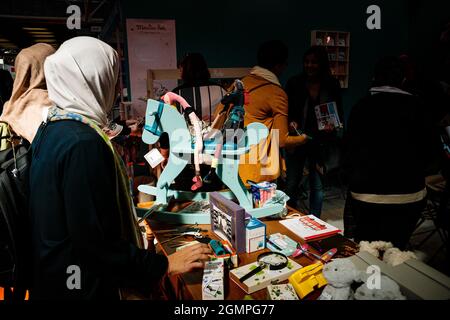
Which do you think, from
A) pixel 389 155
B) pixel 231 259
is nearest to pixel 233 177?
pixel 231 259

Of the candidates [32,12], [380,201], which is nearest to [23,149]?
[380,201]

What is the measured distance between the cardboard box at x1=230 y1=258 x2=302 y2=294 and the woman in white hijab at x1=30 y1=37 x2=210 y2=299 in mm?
288

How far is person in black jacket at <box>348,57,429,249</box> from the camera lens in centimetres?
171

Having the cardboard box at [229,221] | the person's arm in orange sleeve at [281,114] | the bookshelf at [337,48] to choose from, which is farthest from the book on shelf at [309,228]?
the bookshelf at [337,48]

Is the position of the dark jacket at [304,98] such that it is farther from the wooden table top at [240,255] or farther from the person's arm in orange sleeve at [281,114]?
the wooden table top at [240,255]

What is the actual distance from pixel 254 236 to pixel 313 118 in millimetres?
1908

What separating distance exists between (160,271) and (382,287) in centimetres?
65

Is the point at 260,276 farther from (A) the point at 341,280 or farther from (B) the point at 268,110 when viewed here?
(B) the point at 268,110

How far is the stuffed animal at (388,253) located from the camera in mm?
1119

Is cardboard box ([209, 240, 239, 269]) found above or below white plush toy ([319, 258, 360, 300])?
below

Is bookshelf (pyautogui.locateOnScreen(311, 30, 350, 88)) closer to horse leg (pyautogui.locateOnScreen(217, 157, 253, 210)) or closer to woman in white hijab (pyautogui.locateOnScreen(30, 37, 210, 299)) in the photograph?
horse leg (pyautogui.locateOnScreen(217, 157, 253, 210))

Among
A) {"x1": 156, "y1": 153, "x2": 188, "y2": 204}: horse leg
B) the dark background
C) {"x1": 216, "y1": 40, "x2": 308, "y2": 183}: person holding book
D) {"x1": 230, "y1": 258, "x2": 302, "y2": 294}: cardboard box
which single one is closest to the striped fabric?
{"x1": 216, "y1": 40, "x2": 308, "y2": 183}: person holding book

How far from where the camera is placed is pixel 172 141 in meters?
1.68

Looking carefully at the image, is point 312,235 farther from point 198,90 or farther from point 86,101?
point 198,90
